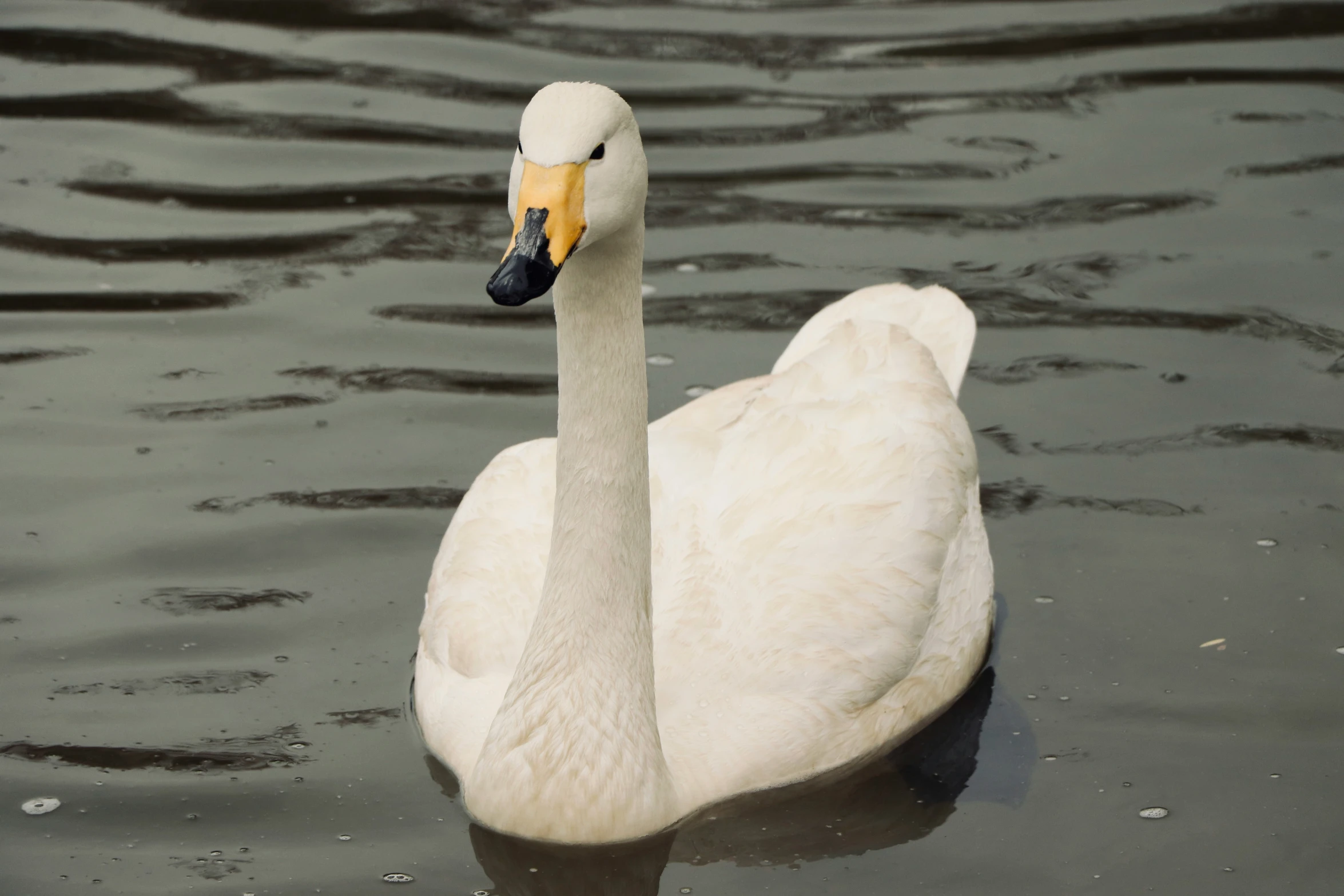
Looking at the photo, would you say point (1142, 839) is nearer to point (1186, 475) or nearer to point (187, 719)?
point (1186, 475)

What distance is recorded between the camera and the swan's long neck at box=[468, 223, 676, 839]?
18.0ft

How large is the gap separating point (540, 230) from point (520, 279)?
202 millimetres

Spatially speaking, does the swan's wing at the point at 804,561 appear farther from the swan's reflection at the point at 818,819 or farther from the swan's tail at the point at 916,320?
the swan's tail at the point at 916,320

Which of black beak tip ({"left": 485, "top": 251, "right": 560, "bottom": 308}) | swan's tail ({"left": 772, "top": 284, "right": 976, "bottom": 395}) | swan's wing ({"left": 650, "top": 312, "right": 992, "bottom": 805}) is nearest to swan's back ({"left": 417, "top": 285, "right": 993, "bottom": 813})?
swan's wing ({"left": 650, "top": 312, "right": 992, "bottom": 805})

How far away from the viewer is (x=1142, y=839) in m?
5.88

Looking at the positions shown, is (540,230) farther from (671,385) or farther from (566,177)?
(671,385)

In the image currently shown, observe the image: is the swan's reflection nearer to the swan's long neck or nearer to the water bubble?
the swan's long neck

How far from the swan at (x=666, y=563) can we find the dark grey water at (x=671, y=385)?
23cm

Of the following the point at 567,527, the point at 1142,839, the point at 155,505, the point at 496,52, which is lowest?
the point at 1142,839

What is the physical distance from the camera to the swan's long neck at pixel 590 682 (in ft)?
18.0

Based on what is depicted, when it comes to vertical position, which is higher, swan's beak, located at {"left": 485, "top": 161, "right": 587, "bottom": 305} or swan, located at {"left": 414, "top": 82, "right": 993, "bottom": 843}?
swan's beak, located at {"left": 485, "top": 161, "right": 587, "bottom": 305}

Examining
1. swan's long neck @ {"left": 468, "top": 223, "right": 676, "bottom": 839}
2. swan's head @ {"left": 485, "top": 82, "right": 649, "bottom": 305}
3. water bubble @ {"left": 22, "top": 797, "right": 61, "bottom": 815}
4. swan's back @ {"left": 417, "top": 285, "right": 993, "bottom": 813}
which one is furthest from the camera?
swan's back @ {"left": 417, "top": 285, "right": 993, "bottom": 813}

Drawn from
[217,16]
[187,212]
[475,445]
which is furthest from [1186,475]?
[217,16]

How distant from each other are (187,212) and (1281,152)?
249 inches
